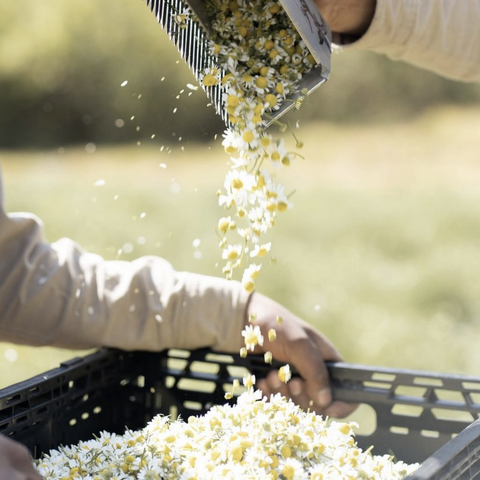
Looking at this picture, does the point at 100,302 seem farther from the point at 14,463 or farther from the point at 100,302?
the point at 14,463

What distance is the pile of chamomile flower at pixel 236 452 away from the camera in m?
1.03

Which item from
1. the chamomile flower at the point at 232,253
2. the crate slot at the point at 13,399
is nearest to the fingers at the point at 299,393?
the chamomile flower at the point at 232,253

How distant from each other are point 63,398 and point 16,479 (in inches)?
26.0

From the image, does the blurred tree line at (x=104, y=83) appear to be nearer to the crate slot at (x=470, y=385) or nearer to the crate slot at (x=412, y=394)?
the crate slot at (x=412, y=394)

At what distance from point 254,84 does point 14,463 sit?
0.62 metres

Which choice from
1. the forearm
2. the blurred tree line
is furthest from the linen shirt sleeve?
the blurred tree line

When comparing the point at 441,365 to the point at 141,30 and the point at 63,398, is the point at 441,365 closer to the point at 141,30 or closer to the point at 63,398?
the point at 63,398

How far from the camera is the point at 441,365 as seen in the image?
315 cm

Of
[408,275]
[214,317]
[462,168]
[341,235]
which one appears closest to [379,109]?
[462,168]

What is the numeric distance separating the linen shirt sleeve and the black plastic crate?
44 millimetres

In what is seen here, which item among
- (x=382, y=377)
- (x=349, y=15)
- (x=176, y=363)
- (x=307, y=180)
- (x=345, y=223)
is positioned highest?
(x=349, y=15)

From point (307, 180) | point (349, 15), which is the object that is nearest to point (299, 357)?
point (349, 15)

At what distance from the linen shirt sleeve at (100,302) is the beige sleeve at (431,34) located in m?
0.50

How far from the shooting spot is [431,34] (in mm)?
1352
